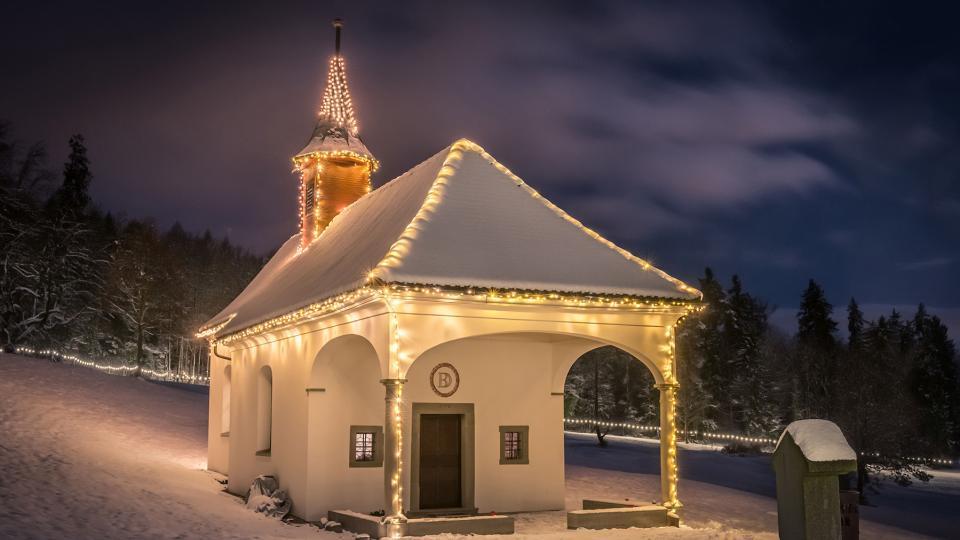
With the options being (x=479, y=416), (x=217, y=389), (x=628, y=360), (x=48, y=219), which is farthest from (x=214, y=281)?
(x=479, y=416)

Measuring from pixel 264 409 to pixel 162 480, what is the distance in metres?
2.48

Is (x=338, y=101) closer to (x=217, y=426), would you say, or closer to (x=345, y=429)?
(x=217, y=426)

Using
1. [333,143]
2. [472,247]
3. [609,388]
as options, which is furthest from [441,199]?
[609,388]

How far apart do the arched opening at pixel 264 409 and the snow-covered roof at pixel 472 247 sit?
1.98 m

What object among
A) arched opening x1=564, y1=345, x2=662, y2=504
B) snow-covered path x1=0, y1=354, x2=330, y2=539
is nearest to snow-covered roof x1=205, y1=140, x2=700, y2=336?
snow-covered path x1=0, y1=354, x2=330, y2=539

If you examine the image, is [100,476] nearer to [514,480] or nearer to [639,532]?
[514,480]

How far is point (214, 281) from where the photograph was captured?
6412cm

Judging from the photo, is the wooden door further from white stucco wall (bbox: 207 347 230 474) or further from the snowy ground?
white stucco wall (bbox: 207 347 230 474)

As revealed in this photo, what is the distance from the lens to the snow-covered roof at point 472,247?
13.5 meters

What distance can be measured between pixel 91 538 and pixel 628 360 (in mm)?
49602

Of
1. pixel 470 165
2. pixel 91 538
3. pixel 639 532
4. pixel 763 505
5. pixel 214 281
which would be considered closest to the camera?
pixel 91 538

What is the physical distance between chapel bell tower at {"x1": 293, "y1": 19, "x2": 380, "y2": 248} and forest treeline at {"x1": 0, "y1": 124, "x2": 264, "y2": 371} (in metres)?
20.9

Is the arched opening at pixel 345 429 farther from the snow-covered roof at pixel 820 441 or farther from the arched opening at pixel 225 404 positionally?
the snow-covered roof at pixel 820 441

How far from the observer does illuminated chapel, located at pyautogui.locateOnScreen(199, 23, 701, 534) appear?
1339cm
